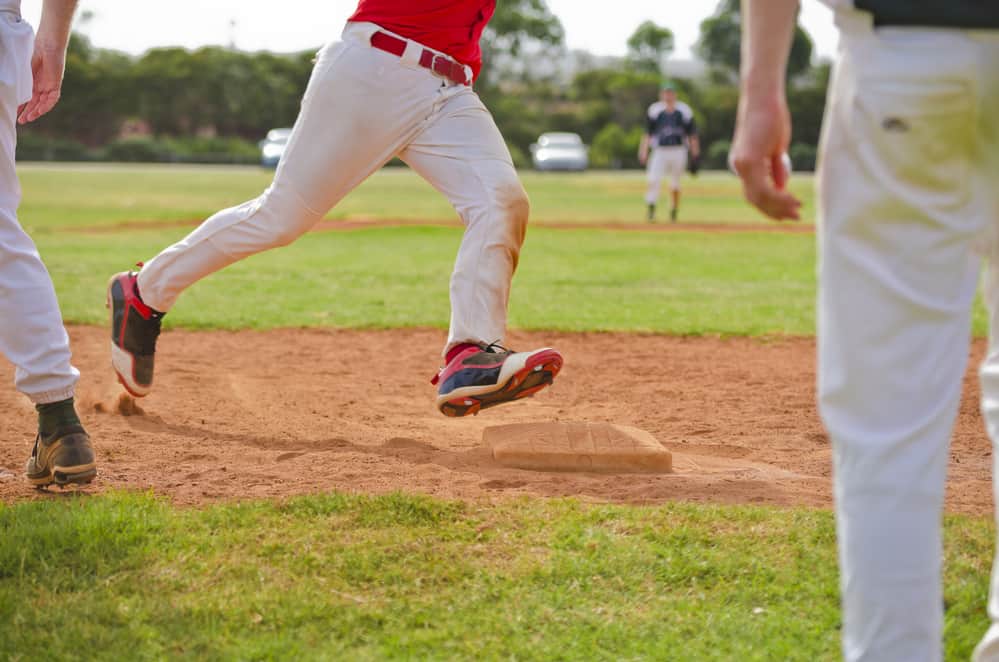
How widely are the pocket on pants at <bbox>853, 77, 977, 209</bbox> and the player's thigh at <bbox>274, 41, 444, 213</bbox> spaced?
8.54ft

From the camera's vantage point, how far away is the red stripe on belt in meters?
4.05

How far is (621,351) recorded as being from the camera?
6742mm

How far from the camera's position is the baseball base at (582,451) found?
403 cm

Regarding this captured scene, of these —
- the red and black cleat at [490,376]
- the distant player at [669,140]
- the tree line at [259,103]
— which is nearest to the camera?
the red and black cleat at [490,376]

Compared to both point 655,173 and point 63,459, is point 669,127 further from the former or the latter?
point 63,459

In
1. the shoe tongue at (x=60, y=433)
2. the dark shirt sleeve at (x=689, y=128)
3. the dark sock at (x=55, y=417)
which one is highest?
the dark sock at (x=55, y=417)

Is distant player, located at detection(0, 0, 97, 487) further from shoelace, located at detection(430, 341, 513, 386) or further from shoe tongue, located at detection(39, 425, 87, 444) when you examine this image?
shoelace, located at detection(430, 341, 513, 386)

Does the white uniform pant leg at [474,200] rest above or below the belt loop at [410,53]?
below

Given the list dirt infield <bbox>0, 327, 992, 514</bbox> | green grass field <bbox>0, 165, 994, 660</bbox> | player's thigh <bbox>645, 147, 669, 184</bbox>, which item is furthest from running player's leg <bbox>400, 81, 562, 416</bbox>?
player's thigh <bbox>645, 147, 669, 184</bbox>

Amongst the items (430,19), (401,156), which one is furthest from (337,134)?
(430,19)

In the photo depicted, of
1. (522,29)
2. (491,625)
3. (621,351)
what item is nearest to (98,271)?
(621,351)

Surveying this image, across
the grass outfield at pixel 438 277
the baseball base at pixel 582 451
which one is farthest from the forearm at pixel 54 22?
the grass outfield at pixel 438 277

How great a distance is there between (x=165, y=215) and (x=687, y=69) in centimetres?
10832

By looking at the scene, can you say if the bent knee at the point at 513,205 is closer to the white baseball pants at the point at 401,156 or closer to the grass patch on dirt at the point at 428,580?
the white baseball pants at the point at 401,156
